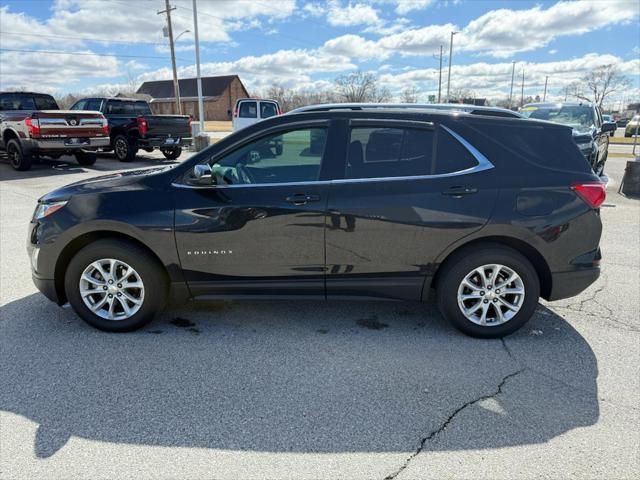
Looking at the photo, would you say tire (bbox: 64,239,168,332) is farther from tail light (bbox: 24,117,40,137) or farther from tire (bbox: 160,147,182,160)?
tire (bbox: 160,147,182,160)

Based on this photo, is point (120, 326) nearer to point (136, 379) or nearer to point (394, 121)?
point (136, 379)

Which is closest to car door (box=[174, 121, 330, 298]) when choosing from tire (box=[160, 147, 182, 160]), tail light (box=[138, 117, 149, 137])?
tail light (box=[138, 117, 149, 137])

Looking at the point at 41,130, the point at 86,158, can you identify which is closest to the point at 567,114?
the point at 41,130

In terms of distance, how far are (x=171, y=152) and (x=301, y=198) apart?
13.9m

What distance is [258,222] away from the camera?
348cm

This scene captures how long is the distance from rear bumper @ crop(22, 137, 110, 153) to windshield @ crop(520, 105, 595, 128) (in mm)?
11622

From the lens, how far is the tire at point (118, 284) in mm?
3600

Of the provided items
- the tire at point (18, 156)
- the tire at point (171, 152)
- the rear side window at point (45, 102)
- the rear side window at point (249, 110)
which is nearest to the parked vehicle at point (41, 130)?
the tire at point (18, 156)

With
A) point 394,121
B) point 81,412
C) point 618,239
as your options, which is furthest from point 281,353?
point 618,239

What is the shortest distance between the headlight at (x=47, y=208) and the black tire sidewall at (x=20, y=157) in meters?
10.6

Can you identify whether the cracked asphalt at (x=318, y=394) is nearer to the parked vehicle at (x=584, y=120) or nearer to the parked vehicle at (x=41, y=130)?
the parked vehicle at (x=584, y=120)

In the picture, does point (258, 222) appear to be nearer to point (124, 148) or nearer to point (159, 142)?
point (159, 142)

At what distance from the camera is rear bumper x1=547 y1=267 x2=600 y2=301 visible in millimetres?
3564

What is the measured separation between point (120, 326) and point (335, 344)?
1743 millimetres
